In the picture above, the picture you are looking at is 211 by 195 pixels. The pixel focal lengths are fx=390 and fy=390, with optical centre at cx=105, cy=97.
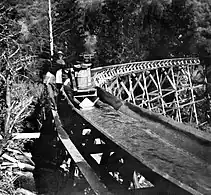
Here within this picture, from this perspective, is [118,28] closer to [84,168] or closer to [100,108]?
[100,108]

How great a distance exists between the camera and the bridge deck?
1.87 metres

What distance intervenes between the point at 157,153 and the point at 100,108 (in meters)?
1.52

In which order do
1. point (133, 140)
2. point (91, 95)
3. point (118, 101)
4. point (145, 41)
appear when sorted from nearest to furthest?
point (133, 140)
point (118, 101)
point (91, 95)
point (145, 41)

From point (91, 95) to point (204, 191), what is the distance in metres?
2.46

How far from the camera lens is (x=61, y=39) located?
1592cm

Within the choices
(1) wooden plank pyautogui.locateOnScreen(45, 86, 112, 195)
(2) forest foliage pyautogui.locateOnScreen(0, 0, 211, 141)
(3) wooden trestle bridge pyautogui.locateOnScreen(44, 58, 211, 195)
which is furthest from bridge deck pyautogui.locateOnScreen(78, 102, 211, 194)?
(2) forest foliage pyautogui.locateOnScreen(0, 0, 211, 141)

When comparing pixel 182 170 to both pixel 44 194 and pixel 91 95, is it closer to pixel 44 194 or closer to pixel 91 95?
pixel 91 95

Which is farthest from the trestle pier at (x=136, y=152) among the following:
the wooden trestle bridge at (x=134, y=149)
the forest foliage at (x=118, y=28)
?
the forest foliage at (x=118, y=28)

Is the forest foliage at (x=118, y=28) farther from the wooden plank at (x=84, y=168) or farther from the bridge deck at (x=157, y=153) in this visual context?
the bridge deck at (x=157, y=153)

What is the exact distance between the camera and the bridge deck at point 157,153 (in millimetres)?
1872

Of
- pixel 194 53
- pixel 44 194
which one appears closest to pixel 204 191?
pixel 44 194

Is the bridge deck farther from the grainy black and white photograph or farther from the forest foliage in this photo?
the forest foliage

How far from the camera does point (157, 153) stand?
7.70ft

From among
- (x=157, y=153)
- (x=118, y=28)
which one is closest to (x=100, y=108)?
(x=157, y=153)
